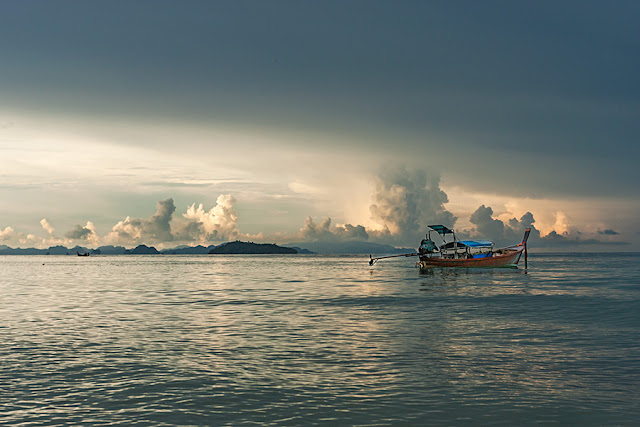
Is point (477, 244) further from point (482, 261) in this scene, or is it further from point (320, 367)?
point (320, 367)

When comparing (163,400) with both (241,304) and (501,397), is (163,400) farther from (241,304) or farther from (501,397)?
(241,304)

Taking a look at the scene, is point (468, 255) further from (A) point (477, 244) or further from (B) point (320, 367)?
(B) point (320, 367)

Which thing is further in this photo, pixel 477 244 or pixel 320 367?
pixel 477 244

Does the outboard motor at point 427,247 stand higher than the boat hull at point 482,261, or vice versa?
the outboard motor at point 427,247

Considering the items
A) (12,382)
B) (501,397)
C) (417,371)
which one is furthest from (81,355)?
(501,397)

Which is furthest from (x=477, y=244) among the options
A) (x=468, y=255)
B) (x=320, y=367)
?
(x=320, y=367)

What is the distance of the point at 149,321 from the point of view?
4016 cm

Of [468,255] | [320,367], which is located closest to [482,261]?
[468,255]

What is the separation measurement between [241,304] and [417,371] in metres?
33.5

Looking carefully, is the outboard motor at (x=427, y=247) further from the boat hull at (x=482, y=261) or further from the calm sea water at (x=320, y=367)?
the calm sea water at (x=320, y=367)

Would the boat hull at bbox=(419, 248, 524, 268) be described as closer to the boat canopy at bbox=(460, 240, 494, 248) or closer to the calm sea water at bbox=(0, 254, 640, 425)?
the boat canopy at bbox=(460, 240, 494, 248)

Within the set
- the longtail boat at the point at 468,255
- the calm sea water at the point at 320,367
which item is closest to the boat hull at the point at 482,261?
the longtail boat at the point at 468,255

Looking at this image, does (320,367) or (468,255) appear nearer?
(320,367)

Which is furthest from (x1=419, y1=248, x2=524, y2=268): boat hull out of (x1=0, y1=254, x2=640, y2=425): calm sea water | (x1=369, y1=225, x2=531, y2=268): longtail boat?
(x1=0, y1=254, x2=640, y2=425): calm sea water
